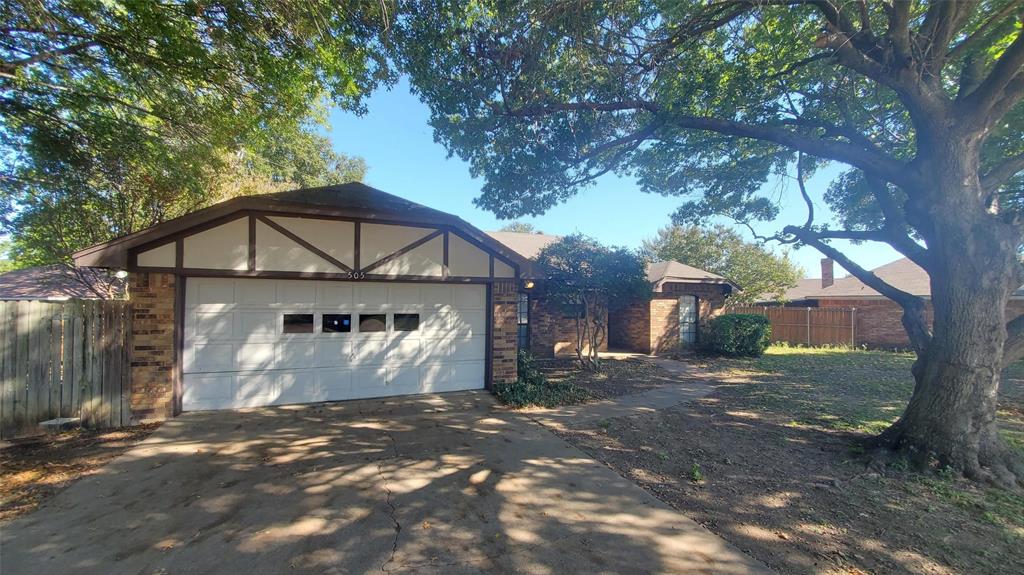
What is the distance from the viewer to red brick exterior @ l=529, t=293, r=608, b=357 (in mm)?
13211

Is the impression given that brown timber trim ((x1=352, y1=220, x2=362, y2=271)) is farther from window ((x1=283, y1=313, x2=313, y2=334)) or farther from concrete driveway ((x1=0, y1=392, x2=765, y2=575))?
concrete driveway ((x1=0, y1=392, x2=765, y2=575))

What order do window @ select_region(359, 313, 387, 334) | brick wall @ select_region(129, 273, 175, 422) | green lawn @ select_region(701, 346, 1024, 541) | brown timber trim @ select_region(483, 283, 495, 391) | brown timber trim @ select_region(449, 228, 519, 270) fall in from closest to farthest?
green lawn @ select_region(701, 346, 1024, 541), brick wall @ select_region(129, 273, 175, 422), window @ select_region(359, 313, 387, 334), brown timber trim @ select_region(449, 228, 519, 270), brown timber trim @ select_region(483, 283, 495, 391)

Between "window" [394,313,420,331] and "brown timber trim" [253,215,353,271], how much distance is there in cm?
135

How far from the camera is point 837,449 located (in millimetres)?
5324

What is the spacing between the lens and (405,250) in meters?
7.50

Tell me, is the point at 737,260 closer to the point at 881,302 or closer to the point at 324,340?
the point at 881,302

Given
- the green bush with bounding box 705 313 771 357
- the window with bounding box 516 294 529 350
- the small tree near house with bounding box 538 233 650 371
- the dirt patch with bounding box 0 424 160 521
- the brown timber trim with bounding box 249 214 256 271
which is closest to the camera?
the dirt patch with bounding box 0 424 160 521

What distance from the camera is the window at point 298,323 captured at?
6.98 meters

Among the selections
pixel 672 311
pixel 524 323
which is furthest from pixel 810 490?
pixel 672 311

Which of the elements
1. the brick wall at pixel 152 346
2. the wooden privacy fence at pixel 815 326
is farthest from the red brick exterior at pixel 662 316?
the brick wall at pixel 152 346

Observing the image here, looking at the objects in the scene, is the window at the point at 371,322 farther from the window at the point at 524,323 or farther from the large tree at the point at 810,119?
the window at the point at 524,323

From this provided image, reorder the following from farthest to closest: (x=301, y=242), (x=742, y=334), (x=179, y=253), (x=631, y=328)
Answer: (x=631, y=328), (x=742, y=334), (x=301, y=242), (x=179, y=253)

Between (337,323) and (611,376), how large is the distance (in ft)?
22.8

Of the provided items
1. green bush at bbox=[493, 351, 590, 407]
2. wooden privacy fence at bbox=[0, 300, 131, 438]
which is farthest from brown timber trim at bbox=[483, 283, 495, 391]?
wooden privacy fence at bbox=[0, 300, 131, 438]
